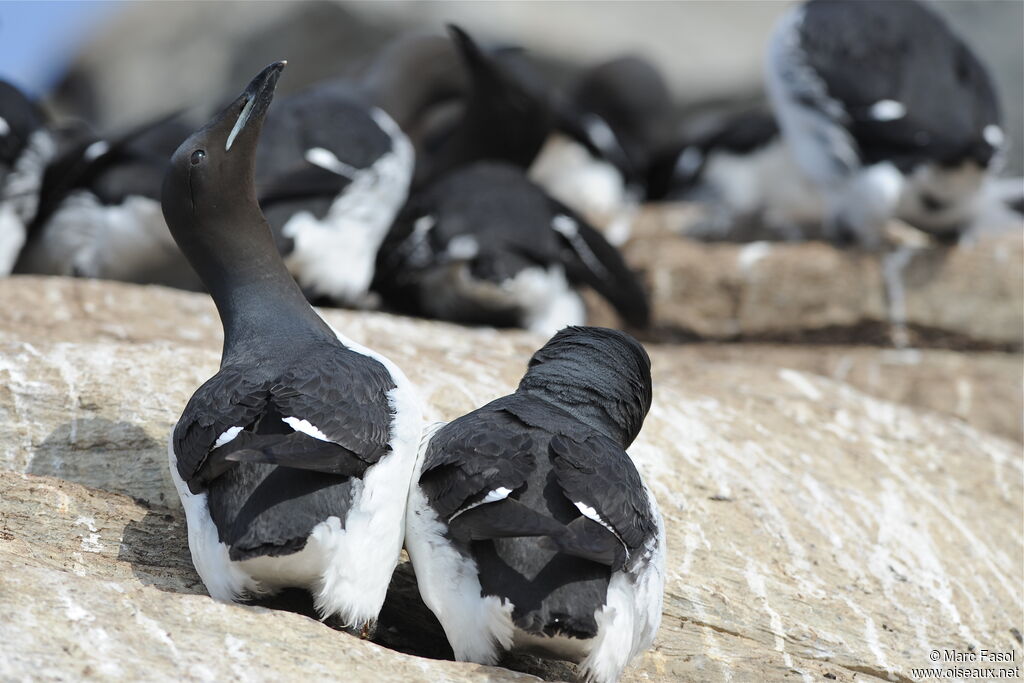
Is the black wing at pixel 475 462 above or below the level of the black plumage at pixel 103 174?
above

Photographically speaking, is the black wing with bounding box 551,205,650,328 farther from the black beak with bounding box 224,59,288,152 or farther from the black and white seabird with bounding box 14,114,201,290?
the black beak with bounding box 224,59,288,152

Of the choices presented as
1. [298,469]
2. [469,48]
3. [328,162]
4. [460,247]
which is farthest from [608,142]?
[298,469]

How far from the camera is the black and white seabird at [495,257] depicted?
704 centimetres

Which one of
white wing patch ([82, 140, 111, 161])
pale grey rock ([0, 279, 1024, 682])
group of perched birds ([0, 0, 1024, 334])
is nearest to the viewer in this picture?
pale grey rock ([0, 279, 1024, 682])

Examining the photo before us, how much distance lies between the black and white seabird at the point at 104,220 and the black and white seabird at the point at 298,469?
3.29 m

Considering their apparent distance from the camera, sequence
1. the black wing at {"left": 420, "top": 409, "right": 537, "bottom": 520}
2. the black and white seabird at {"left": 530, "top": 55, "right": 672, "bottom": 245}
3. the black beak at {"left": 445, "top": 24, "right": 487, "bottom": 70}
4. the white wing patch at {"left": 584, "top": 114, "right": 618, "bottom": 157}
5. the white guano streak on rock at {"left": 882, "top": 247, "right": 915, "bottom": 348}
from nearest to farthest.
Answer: the black wing at {"left": 420, "top": 409, "right": 537, "bottom": 520}, the black beak at {"left": 445, "top": 24, "right": 487, "bottom": 70}, the white guano streak on rock at {"left": 882, "top": 247, "right": 915, "bottom": 348}, the black and white seabird at {"left": 530, "top": 55, "right": 672, "bottom": 245}, the white wing patch at {"left": 584, "top": 114, "right": 618, "bottom": 157}

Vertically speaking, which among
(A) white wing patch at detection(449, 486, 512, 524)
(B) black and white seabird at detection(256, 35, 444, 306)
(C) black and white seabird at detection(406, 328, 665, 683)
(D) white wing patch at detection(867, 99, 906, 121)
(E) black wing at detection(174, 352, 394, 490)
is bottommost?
(D) white wing patch at detection(867, 99, 906, 121)

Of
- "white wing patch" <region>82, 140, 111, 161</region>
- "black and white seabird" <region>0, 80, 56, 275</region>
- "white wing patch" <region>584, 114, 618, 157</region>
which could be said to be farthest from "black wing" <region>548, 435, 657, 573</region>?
"white wing patch" <region>584, 114, 618, 157</region>

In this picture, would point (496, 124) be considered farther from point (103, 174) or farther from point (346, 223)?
point (103, 174)

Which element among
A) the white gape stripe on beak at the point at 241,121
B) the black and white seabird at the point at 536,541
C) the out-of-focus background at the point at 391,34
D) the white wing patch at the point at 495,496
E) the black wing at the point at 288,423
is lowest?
the out-of-focus background at the point at 391,34

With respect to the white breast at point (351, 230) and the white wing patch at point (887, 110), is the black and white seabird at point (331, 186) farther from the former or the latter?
the white wing patch at point (887, 110)

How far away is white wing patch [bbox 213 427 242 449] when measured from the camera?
342 centimetres

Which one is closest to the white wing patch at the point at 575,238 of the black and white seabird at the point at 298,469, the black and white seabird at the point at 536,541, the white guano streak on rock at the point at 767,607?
the white guano streak on rock at the point at 767,607

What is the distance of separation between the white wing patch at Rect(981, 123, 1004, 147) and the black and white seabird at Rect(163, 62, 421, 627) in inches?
211
